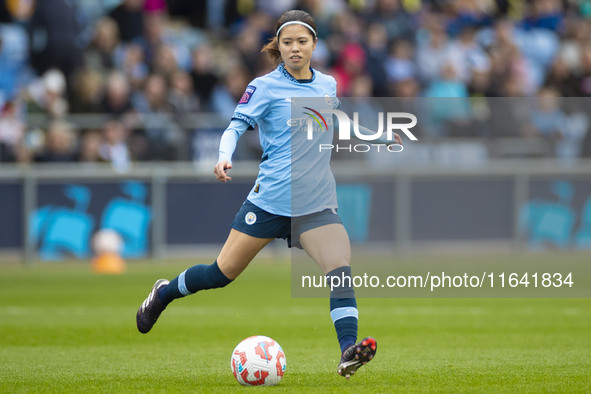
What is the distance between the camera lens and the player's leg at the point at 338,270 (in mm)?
6801

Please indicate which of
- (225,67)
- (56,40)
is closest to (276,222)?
(56,40)

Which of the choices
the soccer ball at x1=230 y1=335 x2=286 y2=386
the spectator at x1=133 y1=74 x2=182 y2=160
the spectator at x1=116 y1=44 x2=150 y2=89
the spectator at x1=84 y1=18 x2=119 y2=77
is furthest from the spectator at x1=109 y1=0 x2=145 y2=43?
the soccer ball at x1=230 y1=335 x2=286 y2=386

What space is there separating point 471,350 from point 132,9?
11.5 m

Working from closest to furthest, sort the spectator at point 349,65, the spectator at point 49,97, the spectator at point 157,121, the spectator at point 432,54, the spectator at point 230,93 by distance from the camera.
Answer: the spectator at point 49,97 → the spectator at point 157,121 → the spectator at point 230,93 → the spectator at point 349,65 → the spectator at point 432,54

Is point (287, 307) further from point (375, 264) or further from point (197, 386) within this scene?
point (197, 386)

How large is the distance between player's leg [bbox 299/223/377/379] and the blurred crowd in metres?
9.82

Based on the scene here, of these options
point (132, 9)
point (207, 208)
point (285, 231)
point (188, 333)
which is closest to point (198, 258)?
point (207, 208)

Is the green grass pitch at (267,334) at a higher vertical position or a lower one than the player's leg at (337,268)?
lower

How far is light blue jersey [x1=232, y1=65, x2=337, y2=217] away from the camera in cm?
705

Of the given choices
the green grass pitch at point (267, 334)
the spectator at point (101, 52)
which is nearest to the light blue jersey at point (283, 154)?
the green grass pitch at point (267, 334)

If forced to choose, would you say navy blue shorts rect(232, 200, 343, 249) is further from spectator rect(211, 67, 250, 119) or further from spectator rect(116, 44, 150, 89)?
spectator rect(116, 44, 150, 89)

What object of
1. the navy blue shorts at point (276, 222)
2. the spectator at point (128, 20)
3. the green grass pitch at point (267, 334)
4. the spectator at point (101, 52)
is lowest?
the green grass pitch at point (267, 334)

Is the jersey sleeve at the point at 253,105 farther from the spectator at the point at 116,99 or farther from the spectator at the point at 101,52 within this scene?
the spectator at the point at 101,52

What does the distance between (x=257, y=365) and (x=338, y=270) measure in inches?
33.5
